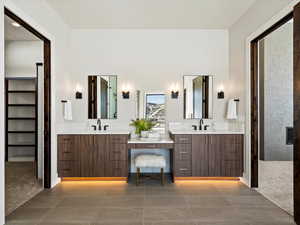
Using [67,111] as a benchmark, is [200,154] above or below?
below

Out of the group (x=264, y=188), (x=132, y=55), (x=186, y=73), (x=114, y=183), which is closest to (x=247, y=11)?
(x=186, y=73)

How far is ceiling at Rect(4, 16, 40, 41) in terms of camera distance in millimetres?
4659

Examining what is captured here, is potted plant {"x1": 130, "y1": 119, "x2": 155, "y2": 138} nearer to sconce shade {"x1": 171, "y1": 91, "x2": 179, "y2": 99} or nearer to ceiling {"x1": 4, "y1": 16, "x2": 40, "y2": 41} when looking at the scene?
sconce shade {"x1": 171, "y1": 91, "x2": 179, "y2": 99}

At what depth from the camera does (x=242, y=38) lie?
4133mm

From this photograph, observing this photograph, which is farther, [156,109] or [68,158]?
[156,109]

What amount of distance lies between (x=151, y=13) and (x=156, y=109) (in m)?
1.69

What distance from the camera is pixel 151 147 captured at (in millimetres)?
4078

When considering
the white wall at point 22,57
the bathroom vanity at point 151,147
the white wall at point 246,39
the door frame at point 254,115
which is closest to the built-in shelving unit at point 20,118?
the white wall at point 22,57

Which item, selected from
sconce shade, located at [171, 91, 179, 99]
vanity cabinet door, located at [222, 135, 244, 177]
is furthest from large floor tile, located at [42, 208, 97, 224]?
sconce shade, located at [171, 91, 179, 99]

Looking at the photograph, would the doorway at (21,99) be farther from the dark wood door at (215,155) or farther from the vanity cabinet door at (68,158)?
the dark wood door at (215,155)

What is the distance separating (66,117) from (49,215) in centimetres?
186

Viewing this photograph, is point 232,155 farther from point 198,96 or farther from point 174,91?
point 174,91

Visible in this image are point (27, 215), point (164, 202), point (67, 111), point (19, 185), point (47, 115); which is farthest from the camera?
point (67, 111)

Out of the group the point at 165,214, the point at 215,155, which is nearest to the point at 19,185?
the point at 165,214
